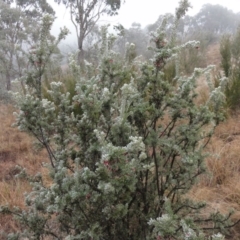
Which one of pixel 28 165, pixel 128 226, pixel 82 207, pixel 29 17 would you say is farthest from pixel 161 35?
pixel 29 17

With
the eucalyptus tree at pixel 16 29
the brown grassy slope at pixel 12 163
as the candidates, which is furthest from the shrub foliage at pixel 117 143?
the eucalyptus tree at pixel 16 29

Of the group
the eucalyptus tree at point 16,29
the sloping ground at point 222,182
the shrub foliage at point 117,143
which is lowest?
the sloping ground at point 222,182

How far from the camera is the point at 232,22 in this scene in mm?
38906

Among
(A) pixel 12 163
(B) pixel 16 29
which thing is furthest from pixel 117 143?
(B) pixel 16 29

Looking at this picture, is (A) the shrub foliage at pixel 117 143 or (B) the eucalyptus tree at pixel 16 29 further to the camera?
(B) the eucalyptus tree at pixel 16 29

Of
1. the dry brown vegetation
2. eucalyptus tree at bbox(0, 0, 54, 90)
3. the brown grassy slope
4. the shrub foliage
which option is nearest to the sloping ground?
the dry brown vegetation

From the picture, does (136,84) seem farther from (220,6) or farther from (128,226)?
(220,6)

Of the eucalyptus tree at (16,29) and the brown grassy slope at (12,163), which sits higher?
the eucalyptus tree at (16,29)

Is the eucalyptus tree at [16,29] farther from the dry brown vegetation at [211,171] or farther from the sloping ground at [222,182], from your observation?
the sloping ground at [222,182]

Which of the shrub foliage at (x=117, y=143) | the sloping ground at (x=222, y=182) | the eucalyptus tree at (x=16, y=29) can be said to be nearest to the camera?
the shrub foliage at (x=117, y=143)

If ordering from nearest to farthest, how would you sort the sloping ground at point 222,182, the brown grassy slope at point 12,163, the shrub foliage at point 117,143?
the shrub foliage at point 117,143 → the sloping ground at point 222,182 → the brown grassy slope at point 12,163

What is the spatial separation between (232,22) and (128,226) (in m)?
42.4

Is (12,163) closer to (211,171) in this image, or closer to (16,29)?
(211,171)

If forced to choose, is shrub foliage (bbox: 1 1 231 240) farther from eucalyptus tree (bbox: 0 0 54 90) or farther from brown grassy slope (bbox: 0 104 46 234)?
eucalyptus tree (bbox: 0 0 54 90)
